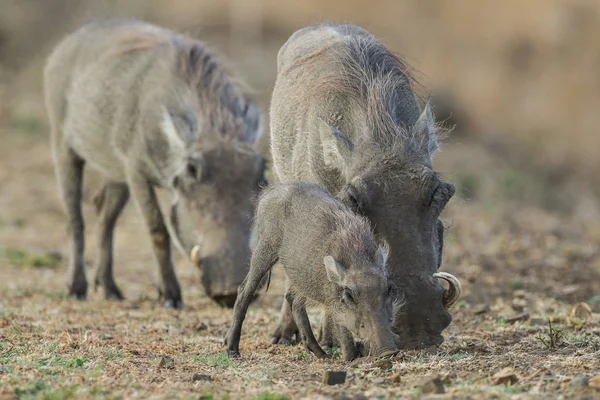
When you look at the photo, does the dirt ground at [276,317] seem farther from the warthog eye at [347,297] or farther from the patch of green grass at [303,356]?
the warthog eye at [347,297]

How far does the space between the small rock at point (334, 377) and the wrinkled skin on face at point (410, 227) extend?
0.63m

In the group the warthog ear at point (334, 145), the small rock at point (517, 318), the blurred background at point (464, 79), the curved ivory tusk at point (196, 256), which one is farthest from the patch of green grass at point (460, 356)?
the blurred background at point (464, 79)

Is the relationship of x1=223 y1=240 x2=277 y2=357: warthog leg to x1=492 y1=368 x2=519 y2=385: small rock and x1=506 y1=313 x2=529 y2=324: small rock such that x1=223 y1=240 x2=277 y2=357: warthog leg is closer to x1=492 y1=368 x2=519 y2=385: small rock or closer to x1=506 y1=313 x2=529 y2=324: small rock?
x1=492 y1=368 x2=519 y2=385: small rock

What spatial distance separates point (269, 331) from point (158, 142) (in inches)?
85.1

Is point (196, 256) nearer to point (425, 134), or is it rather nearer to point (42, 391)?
point (425, 134)

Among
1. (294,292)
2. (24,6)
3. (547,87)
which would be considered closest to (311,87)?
(294,292)

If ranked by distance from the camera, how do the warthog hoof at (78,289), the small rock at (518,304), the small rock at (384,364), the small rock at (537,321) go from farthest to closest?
the warthog hoof at (78,289) → the small rock at (518,304) → the small rock at (537,321) → the small rock at (384,364)

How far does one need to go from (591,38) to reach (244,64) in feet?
23.2

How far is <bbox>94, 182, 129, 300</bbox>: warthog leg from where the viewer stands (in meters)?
8.91

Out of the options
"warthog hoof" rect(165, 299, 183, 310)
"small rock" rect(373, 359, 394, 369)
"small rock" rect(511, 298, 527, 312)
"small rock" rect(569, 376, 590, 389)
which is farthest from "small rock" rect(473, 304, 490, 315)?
"small rock" rect(569, 376, 590, 389)

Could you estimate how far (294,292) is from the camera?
5602mm

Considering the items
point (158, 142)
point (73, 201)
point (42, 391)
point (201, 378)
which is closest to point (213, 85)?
point (158, 142)

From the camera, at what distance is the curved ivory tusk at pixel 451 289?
5.23m

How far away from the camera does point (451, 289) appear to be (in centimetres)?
530
